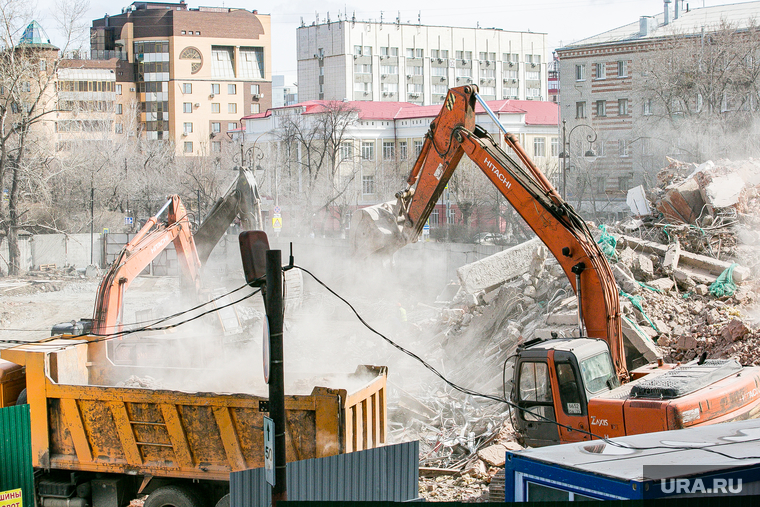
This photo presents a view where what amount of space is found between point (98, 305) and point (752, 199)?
48.9 ft

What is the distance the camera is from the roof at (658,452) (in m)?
5.53

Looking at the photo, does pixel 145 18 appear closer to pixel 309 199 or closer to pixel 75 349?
pixel 309 199

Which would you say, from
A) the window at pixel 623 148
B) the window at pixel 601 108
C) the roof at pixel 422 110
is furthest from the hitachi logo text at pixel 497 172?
the roof at pixel 422 110

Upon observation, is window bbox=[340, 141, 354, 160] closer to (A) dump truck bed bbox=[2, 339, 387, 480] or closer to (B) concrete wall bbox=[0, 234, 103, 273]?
(B) concrete wall bbox=[0, 234, 103, 273]

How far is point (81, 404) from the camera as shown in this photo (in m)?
9.09

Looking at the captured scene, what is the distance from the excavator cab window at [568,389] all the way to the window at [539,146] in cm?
5159

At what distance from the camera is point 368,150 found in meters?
61.8

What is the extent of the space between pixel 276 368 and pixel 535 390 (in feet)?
12.4

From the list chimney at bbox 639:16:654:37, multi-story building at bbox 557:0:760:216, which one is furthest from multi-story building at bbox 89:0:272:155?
chimney at bbox 639:16:654:37

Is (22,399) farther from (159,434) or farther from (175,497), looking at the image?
(175,497)

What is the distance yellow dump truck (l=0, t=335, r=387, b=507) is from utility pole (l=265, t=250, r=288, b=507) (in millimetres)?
1457

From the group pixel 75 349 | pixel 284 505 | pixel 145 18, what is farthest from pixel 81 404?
pixel 145 18

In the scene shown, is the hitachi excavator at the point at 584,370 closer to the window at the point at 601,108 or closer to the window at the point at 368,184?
the window at the point at 601,108

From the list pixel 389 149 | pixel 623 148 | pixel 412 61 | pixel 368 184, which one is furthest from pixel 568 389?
pixel 412 61
